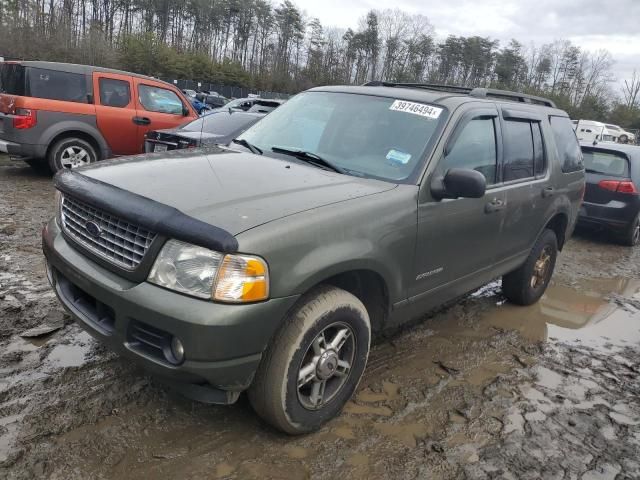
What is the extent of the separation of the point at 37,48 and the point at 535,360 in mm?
37158

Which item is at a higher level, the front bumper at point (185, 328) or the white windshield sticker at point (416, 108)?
the white windshield sticker at point (416, 108)

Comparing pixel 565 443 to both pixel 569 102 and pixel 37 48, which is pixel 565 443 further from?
pixel 569 102

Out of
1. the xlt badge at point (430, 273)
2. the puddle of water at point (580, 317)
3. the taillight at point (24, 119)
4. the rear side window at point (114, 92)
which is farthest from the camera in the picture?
the rear side window at point (114, 92)

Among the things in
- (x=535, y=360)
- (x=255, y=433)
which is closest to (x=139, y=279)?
(x=255, y=433)

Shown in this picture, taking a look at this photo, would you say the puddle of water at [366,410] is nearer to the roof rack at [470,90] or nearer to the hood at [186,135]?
the roof rack at [470,90]

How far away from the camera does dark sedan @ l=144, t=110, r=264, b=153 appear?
7332mm

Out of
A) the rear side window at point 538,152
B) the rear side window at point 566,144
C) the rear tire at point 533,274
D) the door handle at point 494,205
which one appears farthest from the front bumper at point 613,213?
the door handle at point 494,205

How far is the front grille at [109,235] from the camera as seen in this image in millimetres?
2412

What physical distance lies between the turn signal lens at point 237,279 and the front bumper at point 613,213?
7209 millimetres

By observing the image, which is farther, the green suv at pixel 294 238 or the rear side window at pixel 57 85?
the rear side window at pixel 57 85

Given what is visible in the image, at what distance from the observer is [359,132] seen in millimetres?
3525

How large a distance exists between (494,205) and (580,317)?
7.30 ft

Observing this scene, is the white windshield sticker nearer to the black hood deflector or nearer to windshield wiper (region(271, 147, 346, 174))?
windshield wiper (region(271, 147, 346, 174))

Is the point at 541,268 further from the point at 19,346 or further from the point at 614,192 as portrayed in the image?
the point at 19,346
